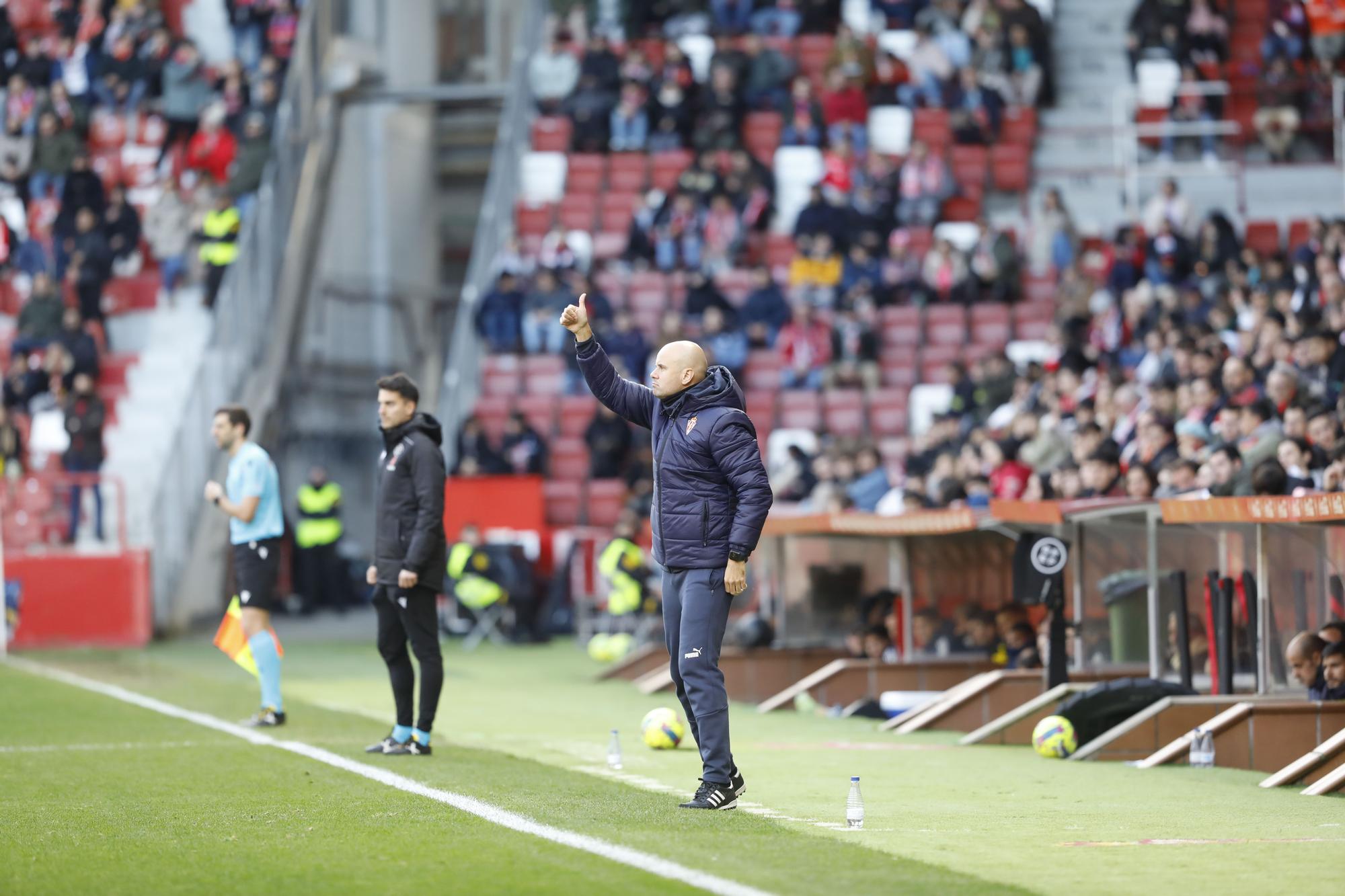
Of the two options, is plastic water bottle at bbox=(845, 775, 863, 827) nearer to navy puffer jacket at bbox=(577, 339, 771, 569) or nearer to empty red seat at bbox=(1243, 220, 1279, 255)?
navy puffer jacket at bbox=(577, 339, 771, 569)

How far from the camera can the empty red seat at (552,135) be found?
93.6 ft

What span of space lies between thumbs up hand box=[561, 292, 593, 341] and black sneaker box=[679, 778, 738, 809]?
1.93m

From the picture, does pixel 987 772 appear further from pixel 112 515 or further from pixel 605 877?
pixel 112 515

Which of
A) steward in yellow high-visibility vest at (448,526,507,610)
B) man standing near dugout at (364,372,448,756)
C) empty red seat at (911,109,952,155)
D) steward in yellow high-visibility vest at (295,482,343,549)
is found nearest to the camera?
man standing near dugout at (364,372,448,756)

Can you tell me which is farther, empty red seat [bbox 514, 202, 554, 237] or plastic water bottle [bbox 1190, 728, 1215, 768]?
empty red seat [bbox 514, 202, 554, 237]

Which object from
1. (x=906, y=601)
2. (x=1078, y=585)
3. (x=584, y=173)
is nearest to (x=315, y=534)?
(x=584, y=173)

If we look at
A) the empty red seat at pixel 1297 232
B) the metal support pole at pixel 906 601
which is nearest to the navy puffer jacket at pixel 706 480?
the metal support pole at pixel 906 601

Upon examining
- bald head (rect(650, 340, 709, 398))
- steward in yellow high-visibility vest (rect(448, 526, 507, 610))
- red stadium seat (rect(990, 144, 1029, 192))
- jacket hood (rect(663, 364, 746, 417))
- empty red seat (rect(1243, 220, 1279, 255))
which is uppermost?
red stadium seat (rect(990, 144, 1029, 192))

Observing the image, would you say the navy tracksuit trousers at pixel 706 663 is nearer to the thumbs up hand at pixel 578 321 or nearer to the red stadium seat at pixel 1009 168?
the thumbs up hand at pixel 578 321

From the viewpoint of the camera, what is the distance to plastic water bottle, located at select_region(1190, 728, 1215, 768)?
10.5 metres

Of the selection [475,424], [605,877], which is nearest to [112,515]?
[475,424]

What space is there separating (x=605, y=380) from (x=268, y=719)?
4.78 metres

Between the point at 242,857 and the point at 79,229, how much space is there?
20978 millimetres

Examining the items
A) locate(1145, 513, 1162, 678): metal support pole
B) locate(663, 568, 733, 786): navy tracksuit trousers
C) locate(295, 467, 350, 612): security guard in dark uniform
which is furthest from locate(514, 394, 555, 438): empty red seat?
locate(663, 568, 733, 786): navy tracksuit trousers
